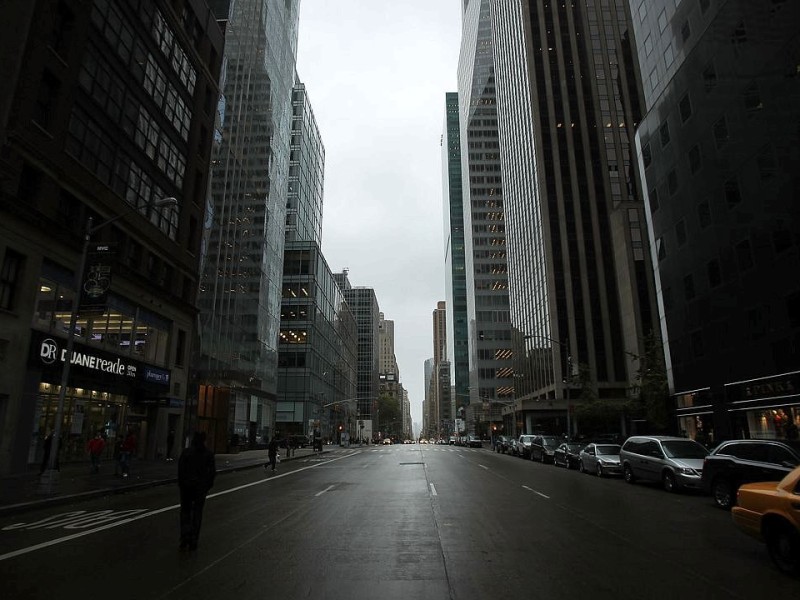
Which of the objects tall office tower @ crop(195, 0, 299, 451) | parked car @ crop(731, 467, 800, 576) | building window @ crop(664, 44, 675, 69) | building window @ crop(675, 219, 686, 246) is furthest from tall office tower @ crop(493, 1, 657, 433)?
parked car @ crop(731, 467, 800, 576)

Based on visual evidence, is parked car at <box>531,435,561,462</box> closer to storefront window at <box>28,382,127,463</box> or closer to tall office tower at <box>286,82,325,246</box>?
storefront window at <box>28,382,127,463</box>

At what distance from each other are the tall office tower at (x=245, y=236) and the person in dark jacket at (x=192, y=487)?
3214 cm

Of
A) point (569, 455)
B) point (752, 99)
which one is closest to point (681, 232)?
point (752, 99)

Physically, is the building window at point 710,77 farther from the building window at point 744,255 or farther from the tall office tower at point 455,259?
the tall office tower at point 455,259

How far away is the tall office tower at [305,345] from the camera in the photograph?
226ft

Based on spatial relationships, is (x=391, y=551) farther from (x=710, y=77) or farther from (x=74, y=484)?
(x=710, y=77)

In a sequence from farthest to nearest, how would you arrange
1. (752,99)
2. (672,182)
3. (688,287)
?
(672,182) → (688,287) → (752,99)

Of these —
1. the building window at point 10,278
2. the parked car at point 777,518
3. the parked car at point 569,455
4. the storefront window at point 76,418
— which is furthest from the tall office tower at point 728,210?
the building window at point 10,278

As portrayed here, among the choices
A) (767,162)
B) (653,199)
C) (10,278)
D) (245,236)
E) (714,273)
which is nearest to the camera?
(10,278)

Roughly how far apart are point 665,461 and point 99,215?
2552cm

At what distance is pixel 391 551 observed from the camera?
7.85 m

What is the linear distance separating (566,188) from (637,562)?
75.1 meters

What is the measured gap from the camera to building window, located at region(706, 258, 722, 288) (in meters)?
28.2

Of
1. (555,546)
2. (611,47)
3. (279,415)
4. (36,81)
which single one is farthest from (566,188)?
(555,546)
